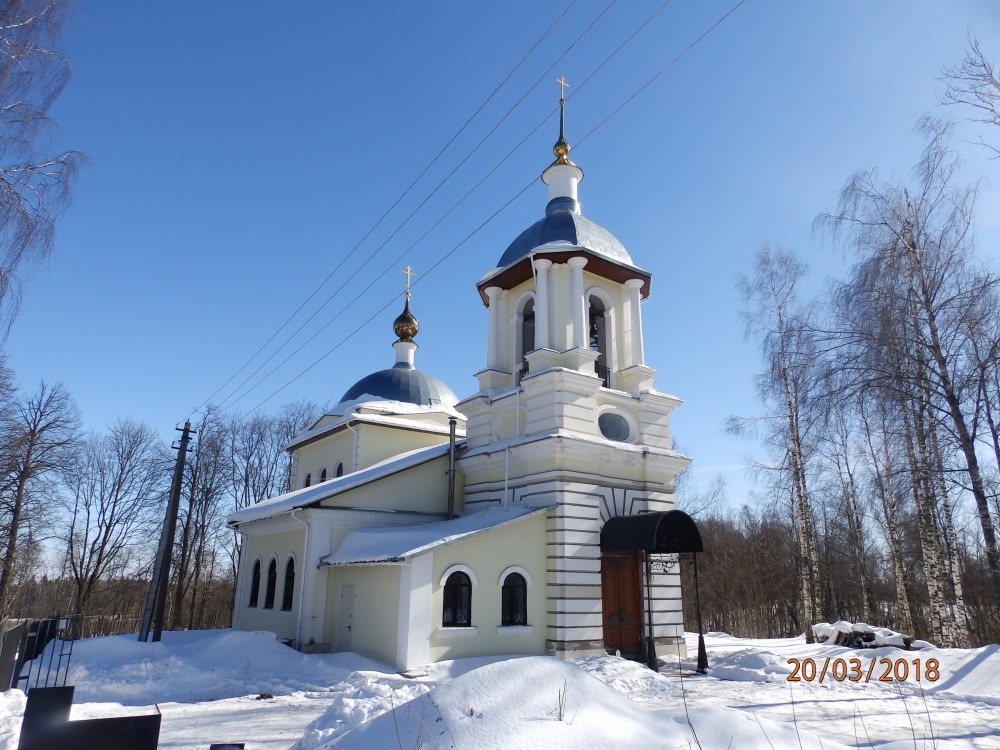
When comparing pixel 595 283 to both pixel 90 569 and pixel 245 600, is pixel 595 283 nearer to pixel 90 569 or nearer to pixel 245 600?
pixel 245 600

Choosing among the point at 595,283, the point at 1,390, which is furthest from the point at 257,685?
the point at 1,390

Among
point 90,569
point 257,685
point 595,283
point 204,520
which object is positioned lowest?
point 257,685

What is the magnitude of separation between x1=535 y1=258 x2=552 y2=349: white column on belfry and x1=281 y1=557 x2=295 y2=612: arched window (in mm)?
8406

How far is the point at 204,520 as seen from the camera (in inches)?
1369

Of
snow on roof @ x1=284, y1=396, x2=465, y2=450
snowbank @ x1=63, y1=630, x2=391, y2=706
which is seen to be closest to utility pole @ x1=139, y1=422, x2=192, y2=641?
snowbank @ x1=63, y1=630, x2=391, y2=706

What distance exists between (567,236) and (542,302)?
1974 millimetres

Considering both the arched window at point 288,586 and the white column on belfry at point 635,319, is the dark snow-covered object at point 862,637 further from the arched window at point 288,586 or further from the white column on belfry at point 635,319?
the arched window at point 288,586

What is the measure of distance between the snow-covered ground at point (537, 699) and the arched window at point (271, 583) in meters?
2.45

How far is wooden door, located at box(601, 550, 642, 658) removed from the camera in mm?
14406

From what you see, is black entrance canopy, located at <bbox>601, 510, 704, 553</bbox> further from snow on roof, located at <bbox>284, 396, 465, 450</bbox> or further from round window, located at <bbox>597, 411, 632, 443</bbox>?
snow on roof, located at <bbox>284, 396, 465, 450</bbox>

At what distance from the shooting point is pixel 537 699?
5.20 m

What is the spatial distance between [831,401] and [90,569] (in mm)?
35615

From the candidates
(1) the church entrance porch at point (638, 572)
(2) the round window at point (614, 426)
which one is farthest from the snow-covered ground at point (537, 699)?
(2) the round window at point (614, 426)

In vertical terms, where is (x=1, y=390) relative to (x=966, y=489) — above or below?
above
